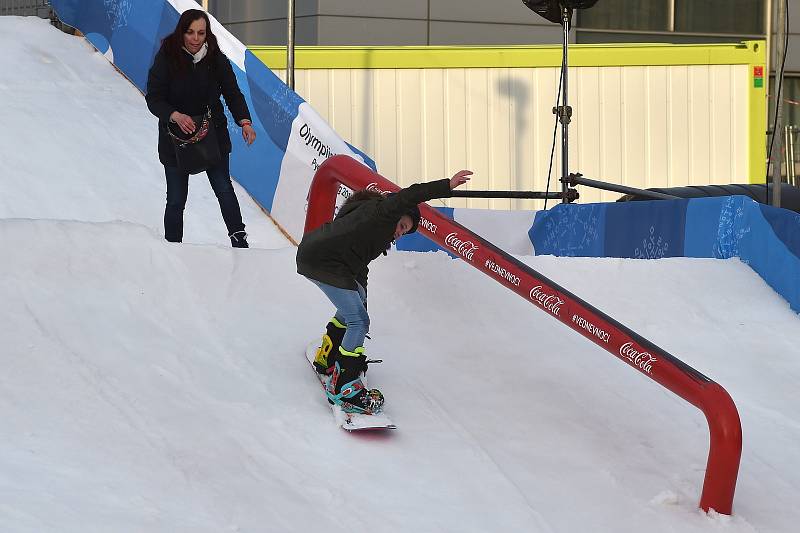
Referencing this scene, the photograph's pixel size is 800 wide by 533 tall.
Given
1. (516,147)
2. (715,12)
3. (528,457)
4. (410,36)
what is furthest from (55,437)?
(715,12)

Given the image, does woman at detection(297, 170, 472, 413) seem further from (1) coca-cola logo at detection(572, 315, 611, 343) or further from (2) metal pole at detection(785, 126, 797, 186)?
(2) metal pole at detection(785, 126, 797, 186)

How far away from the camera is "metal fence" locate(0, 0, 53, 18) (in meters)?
14.2

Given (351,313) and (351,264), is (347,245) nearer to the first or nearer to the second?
(351,264)

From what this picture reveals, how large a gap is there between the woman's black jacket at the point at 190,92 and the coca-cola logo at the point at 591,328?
9.79ft

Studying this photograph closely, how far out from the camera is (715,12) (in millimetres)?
20922

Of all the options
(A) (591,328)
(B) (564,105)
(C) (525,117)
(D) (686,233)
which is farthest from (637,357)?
(C) (525,117)

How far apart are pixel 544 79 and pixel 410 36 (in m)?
5.37

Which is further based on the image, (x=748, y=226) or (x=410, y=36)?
(x=410, y=36)

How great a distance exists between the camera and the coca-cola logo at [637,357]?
4.93 metres

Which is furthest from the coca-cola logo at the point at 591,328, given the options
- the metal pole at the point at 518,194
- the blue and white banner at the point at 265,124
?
the metal pole at the point at 518,194

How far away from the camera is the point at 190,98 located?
7.15 metres

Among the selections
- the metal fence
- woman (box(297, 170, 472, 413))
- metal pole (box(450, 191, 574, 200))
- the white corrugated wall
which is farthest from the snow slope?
the metal fence

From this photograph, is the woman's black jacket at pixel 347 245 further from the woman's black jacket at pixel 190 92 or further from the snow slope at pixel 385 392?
the woman's black jacket at pixel 190 92

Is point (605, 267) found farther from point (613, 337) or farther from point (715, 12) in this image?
point (715, 12)
